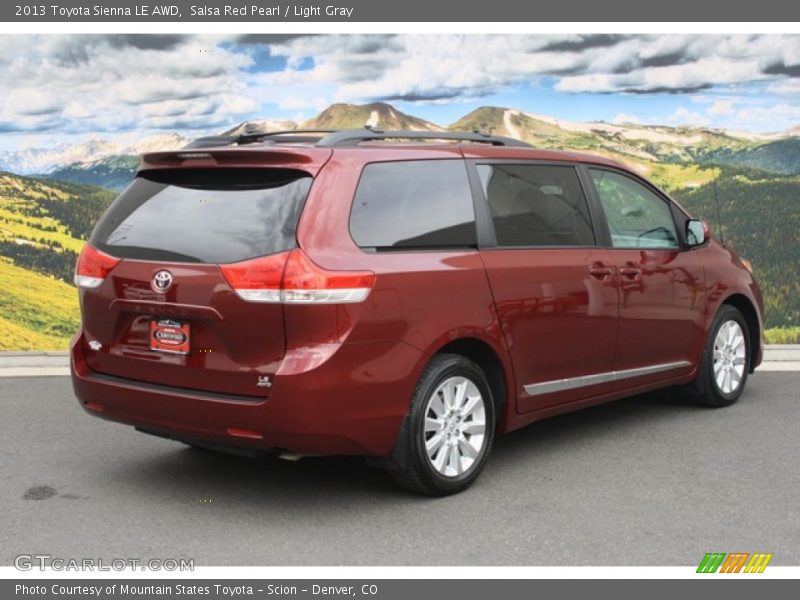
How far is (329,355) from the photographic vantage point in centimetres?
442

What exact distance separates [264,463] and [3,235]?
579 cm

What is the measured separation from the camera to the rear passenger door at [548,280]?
5.32 meters

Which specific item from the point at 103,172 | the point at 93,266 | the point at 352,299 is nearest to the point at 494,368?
the point at 352,299

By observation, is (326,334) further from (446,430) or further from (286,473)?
(286,473)

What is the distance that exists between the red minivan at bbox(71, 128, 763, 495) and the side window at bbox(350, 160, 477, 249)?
0.01 m

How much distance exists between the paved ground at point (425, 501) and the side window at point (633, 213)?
3.99ft

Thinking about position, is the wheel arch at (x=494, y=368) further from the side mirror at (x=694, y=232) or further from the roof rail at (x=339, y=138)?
the side mirror at (x=694, y=232)

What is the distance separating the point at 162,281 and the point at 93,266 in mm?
580

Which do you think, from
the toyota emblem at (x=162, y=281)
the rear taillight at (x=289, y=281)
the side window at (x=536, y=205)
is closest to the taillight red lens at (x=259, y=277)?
the rear taillight at (x=289, y=281)

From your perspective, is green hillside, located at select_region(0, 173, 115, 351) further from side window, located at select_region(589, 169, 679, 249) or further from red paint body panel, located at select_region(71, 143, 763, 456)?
side window, located at select_region(589, 169, 679, 249)

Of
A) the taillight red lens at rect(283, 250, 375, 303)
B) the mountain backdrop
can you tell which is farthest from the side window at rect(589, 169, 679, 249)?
the mountain backdrop

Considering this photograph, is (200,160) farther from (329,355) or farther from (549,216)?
(549,216)

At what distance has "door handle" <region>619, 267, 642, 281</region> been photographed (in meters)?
6.06

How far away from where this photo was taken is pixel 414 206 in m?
4.97
